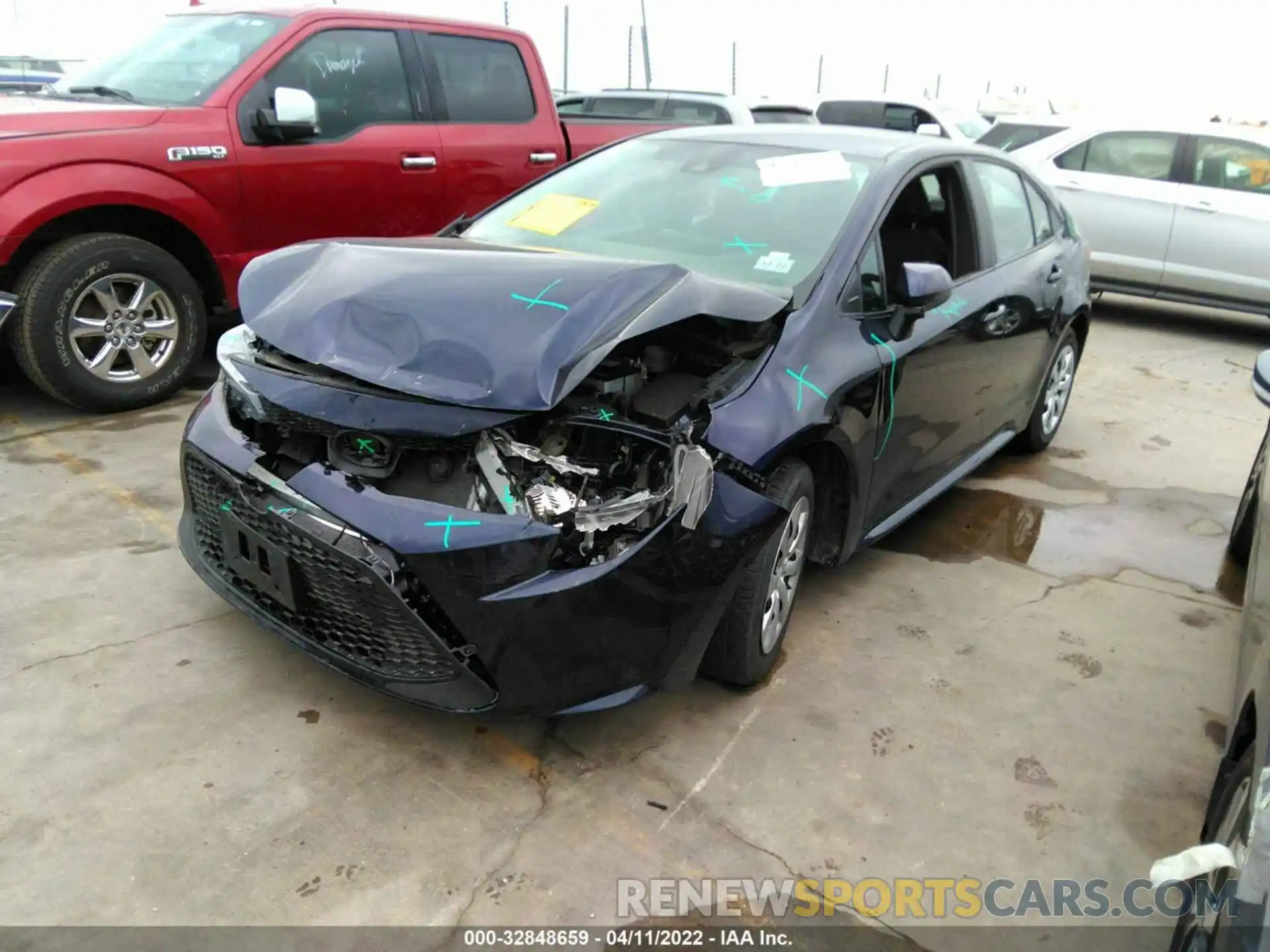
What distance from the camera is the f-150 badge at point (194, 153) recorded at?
4.70 meters

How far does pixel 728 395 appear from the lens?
2.64 metres

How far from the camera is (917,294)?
3.13m

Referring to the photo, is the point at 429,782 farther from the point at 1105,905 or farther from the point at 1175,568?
the point at 1175,568

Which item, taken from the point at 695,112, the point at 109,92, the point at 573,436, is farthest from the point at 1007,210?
the point at 695,112

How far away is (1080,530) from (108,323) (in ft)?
15.1

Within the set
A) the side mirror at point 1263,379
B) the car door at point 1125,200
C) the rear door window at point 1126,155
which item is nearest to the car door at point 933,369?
the side mirror at point 1263,379

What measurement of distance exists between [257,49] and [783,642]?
4.10 metres

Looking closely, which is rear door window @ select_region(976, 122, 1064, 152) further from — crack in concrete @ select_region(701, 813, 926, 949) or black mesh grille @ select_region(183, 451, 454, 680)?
black mesh grille @ select_region(183, 451, 454, 680)

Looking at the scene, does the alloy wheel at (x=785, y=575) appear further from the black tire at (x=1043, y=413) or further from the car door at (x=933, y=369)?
the black tire at (x=1043, y=413)

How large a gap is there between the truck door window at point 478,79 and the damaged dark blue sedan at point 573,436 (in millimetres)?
2820

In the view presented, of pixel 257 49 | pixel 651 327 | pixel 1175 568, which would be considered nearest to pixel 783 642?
pixel 651 327

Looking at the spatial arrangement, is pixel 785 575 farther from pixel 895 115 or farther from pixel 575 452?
pixel 895 115

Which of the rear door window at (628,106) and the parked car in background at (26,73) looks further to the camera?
the rear door window at (628,106)

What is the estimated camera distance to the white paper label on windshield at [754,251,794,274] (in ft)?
10.3
